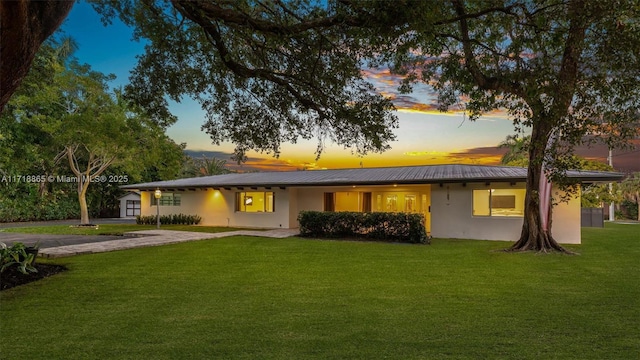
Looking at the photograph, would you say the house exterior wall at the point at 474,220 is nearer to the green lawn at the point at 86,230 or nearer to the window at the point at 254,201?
the window at the point at 254,201

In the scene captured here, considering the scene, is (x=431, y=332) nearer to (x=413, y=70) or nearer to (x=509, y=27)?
(x=509, y=27)

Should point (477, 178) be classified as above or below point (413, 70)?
below

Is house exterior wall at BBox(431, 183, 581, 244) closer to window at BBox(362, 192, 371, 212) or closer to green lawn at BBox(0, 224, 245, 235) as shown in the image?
window at BBox(362, 192, 371, 212)

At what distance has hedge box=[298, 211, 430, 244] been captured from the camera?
1364cm

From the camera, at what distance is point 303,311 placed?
502 centimetres

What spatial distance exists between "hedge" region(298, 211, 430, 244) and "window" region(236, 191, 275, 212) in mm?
5263

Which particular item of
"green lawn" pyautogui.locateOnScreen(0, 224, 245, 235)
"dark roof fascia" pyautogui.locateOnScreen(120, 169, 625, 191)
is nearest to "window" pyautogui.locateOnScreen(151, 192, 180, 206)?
"dark roof fascia" pyautogui.locateOnScreen(120, 169, 625, 191)

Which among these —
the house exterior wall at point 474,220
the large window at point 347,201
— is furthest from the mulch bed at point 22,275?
the large window at point 347,201

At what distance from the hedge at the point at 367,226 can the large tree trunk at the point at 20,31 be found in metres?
12.1

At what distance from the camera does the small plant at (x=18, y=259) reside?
23.2ft

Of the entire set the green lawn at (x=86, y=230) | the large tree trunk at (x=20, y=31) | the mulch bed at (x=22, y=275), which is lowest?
the green lawn at (x=86, y=230)

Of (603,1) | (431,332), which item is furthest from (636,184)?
(431,332)

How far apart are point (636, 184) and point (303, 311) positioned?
37.2 m

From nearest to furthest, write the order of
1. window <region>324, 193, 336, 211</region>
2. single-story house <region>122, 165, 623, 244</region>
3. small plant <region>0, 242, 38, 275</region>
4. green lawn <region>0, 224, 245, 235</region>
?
1. small plant <region>0, 242, 38, 275</region>
2. single-story house <region>122, 165, 623, 244</region>
3. green lawn <region>0, 224, 245, 235</region>
4. window <region>324, 193, 336, 211</region>
